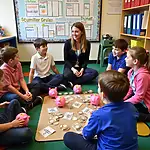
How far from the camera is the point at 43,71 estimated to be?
84.0 inches

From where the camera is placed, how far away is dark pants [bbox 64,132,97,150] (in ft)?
3.30

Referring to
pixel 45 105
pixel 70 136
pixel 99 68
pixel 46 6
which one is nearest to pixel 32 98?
pixel 45 105

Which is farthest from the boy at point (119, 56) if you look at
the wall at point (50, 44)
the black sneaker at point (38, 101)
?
the wall at point (50, 44)

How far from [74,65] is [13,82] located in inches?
38.1

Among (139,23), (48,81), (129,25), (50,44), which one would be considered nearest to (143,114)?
(48,81)

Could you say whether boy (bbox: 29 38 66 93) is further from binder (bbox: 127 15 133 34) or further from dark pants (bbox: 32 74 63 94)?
binder (bbox: 127 15 133 34)

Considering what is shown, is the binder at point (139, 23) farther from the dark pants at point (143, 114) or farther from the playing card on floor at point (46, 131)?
the playing card on floor at point (46, 131)

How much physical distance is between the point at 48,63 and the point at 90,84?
0.67 metres

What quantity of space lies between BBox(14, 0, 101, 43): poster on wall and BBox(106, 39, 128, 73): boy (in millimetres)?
1387

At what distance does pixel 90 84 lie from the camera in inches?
92.9

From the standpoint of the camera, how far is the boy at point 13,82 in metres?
1.58

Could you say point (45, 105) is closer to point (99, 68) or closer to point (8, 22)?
point (99, 68)

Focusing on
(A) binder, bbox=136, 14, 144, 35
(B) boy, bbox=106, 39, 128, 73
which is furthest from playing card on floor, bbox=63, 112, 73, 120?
(A) binder, bbox=136, 14, 144, 35

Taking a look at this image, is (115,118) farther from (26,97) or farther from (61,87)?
(61,87)
